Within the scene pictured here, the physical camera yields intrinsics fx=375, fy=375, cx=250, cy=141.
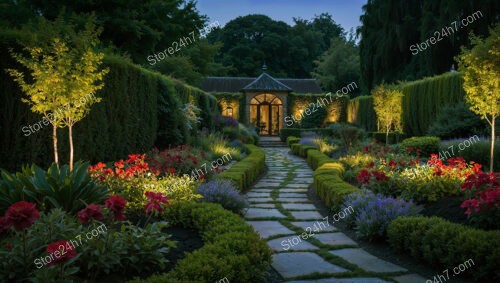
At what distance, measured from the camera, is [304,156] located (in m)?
14.3

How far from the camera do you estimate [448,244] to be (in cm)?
340

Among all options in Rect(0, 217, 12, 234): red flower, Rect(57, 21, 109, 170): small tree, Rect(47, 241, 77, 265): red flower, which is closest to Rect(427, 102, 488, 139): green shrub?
Rect(57, 21, 109, 170): small tree

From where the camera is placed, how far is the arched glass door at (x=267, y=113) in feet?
92.3

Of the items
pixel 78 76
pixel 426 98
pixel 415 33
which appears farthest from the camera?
pixel 415 33

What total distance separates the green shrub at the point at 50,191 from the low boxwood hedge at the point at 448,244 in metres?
3.15

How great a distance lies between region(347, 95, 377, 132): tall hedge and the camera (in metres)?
21.8

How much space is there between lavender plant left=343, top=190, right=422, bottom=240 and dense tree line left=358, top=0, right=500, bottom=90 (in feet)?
53.9

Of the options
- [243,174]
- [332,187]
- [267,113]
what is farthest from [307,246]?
[267,113]

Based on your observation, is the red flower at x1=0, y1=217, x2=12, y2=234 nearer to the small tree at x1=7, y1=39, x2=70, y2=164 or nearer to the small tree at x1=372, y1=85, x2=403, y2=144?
the small tree at x1=7, y1=39, x2=70, y2=164

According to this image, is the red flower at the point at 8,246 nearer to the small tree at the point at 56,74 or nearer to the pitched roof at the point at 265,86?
the small tree at the point at 56,74

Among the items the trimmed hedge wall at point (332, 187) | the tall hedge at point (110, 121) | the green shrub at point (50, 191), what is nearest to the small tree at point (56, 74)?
the tall hedge at point (110, 121)

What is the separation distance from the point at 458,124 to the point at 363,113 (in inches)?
458

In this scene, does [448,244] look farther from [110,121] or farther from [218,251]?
[110,121]

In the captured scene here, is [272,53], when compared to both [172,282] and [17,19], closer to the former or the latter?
[17,19]
